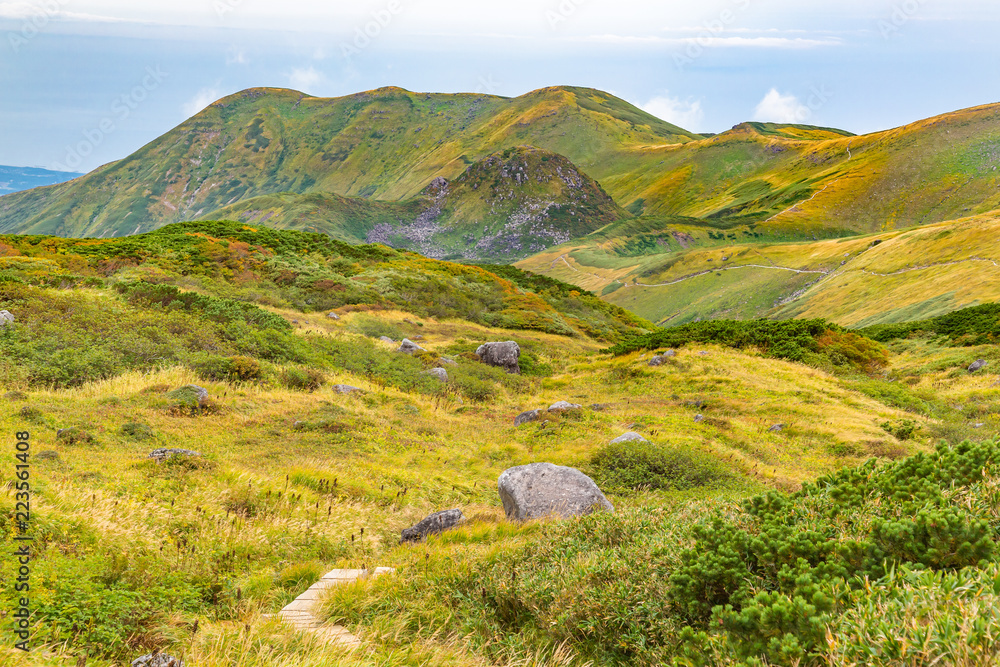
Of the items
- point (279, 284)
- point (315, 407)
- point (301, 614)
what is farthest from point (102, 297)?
point (301, 614)

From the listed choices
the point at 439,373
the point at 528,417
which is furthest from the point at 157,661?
the point at 439,373

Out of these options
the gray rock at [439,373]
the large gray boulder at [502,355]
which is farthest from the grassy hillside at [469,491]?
the large gray boulder at [502,355]

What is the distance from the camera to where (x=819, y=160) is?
7106 inches

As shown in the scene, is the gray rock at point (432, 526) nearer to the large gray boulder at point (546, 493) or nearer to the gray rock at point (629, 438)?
the large gray boulder at point (546, 493)

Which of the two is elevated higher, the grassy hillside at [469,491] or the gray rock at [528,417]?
the grassy hillside at [469,491]

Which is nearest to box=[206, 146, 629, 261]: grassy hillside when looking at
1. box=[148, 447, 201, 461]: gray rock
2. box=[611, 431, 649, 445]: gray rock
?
box=[611, 431, 649, 445]: gray rock

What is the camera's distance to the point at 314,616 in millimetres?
5309

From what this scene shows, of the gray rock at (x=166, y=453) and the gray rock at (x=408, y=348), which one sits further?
the gray rock at (x=408, y=348)

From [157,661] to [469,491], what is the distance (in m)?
8.61

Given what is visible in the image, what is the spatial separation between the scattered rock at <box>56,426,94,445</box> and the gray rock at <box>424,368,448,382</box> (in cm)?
1449

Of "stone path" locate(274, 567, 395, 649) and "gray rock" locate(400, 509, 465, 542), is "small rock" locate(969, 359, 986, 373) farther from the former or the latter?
"stone path" locate(274, 567, 395, 649)

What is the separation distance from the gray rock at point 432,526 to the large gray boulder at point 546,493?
4.40 feet

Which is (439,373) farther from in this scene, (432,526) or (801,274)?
(801,274)

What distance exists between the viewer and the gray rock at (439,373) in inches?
973
